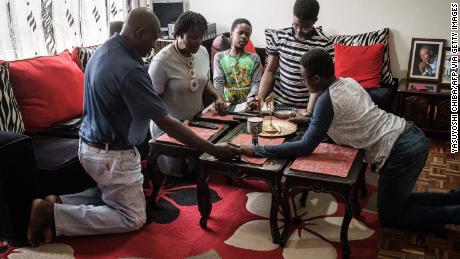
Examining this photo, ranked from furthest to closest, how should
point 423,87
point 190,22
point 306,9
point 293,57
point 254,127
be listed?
1. point 423,87
2. point 293,57
3. point 306,9
4. point 190,22
5. point 254,127

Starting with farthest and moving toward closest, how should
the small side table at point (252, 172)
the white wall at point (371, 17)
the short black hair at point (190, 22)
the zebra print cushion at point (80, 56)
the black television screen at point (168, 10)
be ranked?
1. the black television screen at point (168, 10)
2. the white wall at point (371, 17)
3. the zebra print cushion at point (80, 56)
4. the short black hair at point (190, 22)
5. the small side table at point (252, 172)

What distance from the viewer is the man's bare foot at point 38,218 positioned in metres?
2.06

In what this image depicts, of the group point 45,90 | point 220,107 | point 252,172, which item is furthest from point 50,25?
point 252,172

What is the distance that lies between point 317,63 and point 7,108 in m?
1.89

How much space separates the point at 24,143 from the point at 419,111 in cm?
312

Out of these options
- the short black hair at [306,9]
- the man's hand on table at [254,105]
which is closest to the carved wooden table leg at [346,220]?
the man's hand on table at [254,105]

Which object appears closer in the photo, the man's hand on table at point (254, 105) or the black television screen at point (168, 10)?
the man's hand on table at point (254, 105)

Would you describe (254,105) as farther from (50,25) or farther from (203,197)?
(50,25)

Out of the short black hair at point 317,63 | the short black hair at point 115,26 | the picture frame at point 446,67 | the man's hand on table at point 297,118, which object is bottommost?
the man's hand on table at point 297,118

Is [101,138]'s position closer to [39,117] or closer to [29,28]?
[39,117]

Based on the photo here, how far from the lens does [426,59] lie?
12.5ft

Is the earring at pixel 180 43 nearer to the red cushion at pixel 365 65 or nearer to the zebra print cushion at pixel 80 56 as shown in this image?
the zebra print cushion at pixel 80 56

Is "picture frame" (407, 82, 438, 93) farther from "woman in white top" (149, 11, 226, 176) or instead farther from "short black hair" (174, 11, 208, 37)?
"short black hair" (174, 11, 208, 37)

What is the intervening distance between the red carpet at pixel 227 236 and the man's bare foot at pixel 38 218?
0.22 ft
